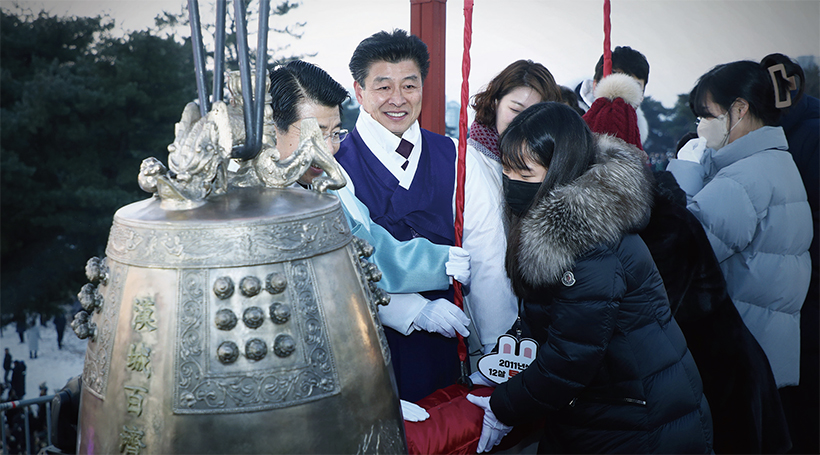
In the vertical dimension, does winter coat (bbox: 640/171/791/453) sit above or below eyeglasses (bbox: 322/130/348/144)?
below

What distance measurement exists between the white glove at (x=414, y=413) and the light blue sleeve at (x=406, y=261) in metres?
0.40

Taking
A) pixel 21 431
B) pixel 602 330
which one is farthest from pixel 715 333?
pixel 21 431

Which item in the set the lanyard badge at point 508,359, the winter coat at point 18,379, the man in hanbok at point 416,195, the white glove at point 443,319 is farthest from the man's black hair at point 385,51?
the winter coat at point 18,379

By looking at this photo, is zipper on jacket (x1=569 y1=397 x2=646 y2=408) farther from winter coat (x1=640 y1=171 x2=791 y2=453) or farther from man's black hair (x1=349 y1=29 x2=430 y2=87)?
man's black hair (x1=349 y1=29 x2=430 y2=87)

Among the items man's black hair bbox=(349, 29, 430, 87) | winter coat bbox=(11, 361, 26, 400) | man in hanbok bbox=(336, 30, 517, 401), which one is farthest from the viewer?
winter coat bbox=(11, 361, 26, 400)

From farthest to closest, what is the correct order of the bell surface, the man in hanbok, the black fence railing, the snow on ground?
the snow on ground
the black fence railing
the man in hanbok
the bell surface

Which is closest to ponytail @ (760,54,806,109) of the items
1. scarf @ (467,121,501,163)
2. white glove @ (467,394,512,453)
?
scarf @ (467,121,501,163)

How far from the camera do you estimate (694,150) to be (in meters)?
3.14

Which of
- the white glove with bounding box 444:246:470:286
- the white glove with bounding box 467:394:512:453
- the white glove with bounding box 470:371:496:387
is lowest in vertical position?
the white glove with bounding box 467:394:512:453

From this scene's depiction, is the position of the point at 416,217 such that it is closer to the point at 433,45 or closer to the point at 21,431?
the point at 433,45

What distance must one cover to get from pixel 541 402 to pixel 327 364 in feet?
2.59

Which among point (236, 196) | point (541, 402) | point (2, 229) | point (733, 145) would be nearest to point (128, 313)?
point (236, 196)

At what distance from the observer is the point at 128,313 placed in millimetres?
835

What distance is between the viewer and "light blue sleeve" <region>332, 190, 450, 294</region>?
174 centimetres
